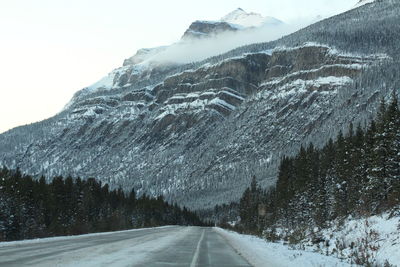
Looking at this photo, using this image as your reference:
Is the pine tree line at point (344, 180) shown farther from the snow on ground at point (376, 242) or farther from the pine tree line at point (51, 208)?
the pine tree line at point (51, 208)

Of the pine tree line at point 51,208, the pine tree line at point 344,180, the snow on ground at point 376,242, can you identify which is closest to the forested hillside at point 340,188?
the pine tree line at point 344,180

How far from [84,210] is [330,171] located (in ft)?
133

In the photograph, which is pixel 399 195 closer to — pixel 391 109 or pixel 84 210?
pixel 391 109

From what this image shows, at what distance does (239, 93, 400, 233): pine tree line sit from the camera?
4300 centimetres

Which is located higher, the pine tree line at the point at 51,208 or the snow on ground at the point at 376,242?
the pine tree line at the point at 51,208

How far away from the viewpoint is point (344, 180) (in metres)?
60.9

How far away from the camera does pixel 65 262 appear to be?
12.1 m

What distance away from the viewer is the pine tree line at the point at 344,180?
141ft

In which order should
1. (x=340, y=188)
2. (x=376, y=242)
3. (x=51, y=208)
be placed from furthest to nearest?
1. (x=51, y=208)
2. (x=340, y=188)
3. (x=376, y=242)

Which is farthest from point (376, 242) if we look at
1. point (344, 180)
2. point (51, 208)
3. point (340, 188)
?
point (51, 208)

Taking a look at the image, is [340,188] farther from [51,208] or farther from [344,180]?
[51,208]

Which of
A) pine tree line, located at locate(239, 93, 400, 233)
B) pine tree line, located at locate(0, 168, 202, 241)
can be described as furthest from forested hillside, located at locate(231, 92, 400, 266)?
pine tree line, located at locate(0, 168, 202, 241)

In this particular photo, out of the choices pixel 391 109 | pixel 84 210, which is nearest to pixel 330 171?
pixel 391 109

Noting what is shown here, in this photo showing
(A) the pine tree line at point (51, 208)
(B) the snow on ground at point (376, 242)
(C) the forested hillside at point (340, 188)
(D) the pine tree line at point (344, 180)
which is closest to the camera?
(B) the snow on ground at point (376, 242)
